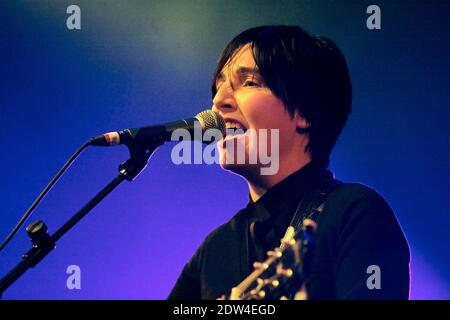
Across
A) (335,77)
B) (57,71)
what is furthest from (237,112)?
(57,71)

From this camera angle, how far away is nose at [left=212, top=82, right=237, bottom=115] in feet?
5.89

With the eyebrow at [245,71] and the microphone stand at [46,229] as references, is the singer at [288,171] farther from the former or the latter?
the microphone stand at [46,229]

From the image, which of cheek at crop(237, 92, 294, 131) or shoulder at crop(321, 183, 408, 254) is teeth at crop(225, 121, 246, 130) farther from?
shoulder at crop(321, 183, 408, 254)

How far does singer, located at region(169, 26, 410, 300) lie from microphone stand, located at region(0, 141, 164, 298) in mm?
345

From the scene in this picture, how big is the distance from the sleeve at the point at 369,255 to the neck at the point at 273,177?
0.28m

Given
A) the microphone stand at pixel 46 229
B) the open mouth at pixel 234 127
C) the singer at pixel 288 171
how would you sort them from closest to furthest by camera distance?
1. the microphone stand at pixel 46 229
2. the singer at pixel 288 171
3. the open mouth at pixel 234 127

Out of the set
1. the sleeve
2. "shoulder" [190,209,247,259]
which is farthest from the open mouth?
the sleeve

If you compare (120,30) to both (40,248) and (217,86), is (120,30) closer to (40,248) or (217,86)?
(217,86)

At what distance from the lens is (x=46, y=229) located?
146cm

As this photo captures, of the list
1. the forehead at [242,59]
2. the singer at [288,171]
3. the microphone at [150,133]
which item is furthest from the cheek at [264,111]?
the microphone at [150,133]

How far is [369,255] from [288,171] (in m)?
0.40

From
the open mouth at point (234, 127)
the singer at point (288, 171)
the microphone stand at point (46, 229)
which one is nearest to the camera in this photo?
the microphone stand at point (46, 229)

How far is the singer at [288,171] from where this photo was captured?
5.10 ft

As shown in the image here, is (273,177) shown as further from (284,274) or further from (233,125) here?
(284,274)
